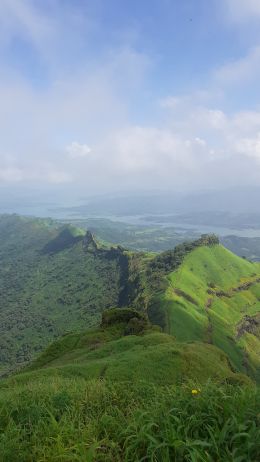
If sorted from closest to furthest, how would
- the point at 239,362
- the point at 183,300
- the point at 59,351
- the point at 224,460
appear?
the point at 224,460 → the point at 59,351 → the point at 239,362 → the point at 183,300

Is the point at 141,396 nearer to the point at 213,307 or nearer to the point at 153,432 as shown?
the point at 153,432

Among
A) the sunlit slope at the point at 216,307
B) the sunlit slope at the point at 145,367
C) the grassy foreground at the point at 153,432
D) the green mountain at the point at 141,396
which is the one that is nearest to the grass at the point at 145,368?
the sunlit slope at the point at 145,367

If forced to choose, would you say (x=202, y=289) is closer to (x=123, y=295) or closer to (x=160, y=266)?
(x=160, y=266)

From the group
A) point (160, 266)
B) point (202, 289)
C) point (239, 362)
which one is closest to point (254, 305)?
point (202, 289)

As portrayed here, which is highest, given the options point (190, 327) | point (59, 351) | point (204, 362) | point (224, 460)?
point (224, 460)

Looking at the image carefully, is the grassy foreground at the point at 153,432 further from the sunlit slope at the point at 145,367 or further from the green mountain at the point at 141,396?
the sunlit slope at the point at 145,367

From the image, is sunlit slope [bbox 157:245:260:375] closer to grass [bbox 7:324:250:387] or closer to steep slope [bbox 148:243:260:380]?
steep slope [bbox 148:243:260:380]

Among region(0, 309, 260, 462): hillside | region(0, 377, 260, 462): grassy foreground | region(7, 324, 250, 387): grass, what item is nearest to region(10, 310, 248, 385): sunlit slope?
region(7, 324, 250, 387): grass
